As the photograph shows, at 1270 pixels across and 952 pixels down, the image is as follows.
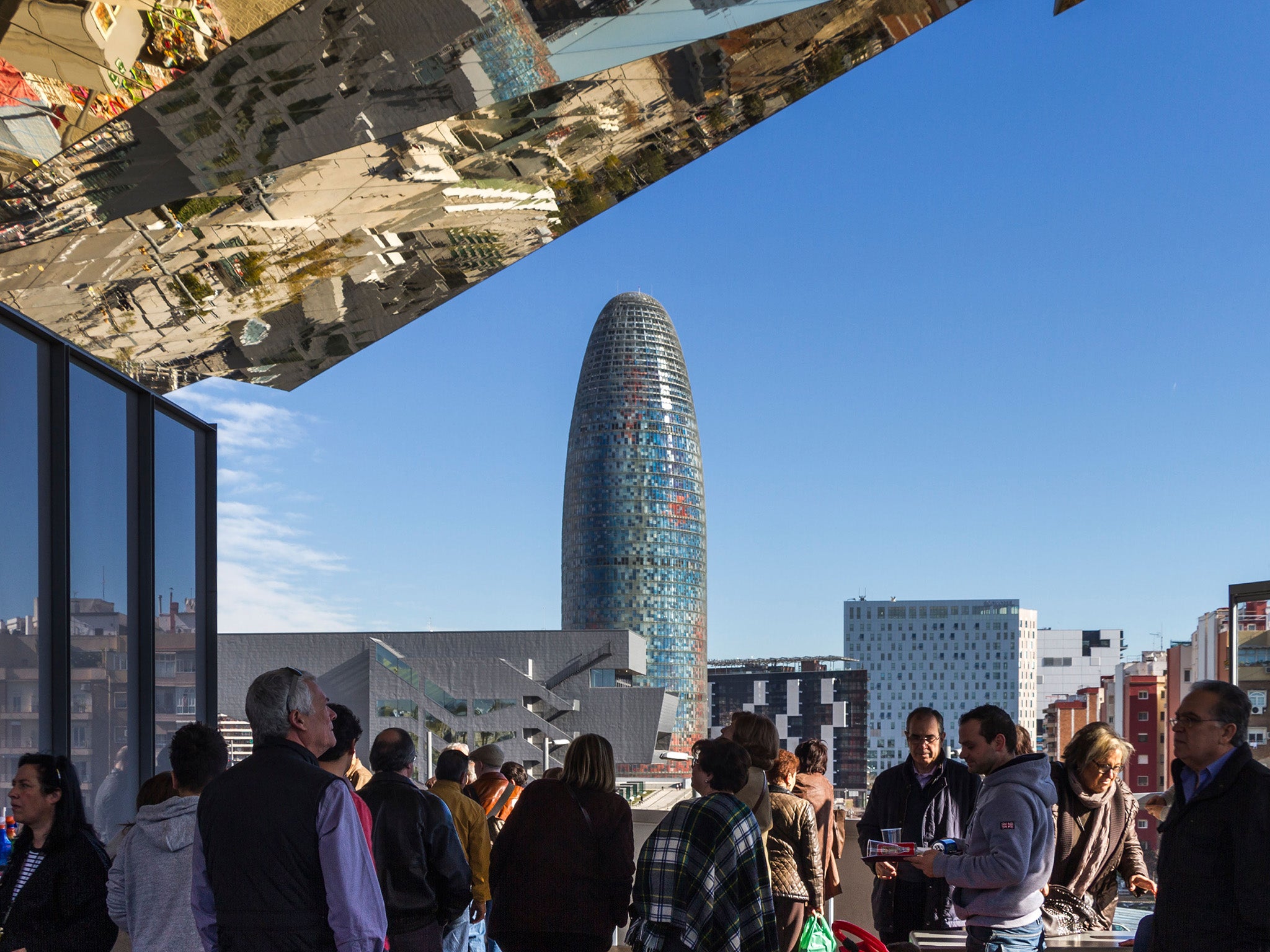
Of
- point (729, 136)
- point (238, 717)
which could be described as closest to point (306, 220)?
point (729, 136)

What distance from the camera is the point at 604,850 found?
12.4 feet

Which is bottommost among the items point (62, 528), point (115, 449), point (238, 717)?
point (238, 717)

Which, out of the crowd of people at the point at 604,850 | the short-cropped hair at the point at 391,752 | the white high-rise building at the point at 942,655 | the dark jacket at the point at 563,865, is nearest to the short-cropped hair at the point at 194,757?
the crowd of people at the point at 604,850

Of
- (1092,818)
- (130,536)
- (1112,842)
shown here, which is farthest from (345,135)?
(1112,842)

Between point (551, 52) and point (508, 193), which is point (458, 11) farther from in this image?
point (508, 193)

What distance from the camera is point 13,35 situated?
299 centimetres

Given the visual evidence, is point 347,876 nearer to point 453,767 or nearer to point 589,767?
point 589,767

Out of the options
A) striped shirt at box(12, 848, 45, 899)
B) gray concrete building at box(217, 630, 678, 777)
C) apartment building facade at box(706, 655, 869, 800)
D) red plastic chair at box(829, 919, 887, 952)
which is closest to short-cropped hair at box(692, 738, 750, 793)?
red plastic chair at box(829, 919, 887, 952)

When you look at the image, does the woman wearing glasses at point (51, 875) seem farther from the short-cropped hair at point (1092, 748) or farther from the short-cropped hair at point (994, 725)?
the short-cropped hair at point (1092, 748)

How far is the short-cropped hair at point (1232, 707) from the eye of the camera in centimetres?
277

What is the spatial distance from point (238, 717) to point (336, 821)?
124ft

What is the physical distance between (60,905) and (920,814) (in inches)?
125

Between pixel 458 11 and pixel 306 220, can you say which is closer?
pixel 458 11

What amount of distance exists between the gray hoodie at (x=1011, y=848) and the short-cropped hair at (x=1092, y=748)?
687 millimetres
